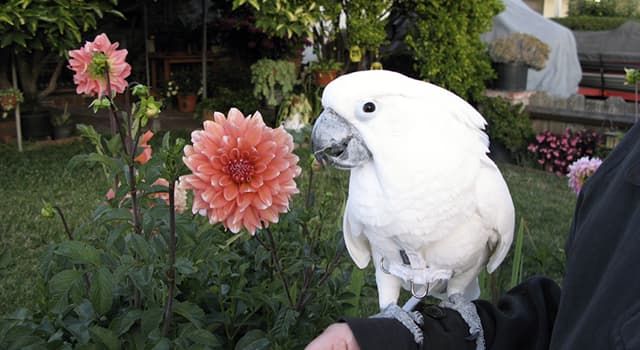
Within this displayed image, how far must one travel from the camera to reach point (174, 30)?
8086 mm

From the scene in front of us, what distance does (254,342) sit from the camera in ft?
3.56

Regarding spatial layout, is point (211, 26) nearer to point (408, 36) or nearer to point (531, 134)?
point (408, 36)

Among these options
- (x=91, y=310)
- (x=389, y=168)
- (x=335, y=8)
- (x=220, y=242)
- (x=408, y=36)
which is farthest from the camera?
(x=408, y=36)

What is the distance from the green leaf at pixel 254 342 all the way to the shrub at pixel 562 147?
Answer: 15.0ft

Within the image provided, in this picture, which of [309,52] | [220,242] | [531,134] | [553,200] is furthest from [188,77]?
[220,242]

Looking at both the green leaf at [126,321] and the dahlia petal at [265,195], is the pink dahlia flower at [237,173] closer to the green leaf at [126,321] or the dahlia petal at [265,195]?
the dahlia petal at [265,195]

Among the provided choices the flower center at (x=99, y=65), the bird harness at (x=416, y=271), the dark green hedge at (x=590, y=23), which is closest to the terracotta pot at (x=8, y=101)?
the flower center at (x=99, y=65)

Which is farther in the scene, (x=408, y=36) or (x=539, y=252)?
(x=408, y=36)

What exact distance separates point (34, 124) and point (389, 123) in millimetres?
5534

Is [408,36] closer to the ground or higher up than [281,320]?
higher up

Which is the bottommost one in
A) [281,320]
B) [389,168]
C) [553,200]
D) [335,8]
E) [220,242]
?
[553,200]

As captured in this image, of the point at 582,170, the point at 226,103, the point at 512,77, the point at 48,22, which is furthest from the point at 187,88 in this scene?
the point at 582,170

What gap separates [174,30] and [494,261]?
762 cm

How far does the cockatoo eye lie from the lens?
95cm
